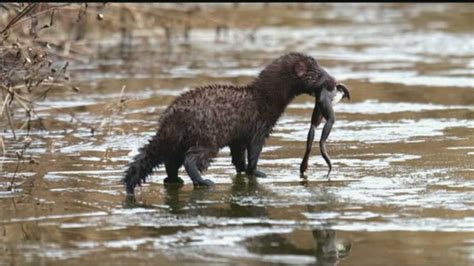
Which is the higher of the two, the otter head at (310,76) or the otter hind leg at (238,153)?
the otter head at (310,76)

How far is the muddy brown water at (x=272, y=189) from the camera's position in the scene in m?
7.10

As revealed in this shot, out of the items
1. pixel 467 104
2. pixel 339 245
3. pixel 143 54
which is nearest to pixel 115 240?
pixel 339 245

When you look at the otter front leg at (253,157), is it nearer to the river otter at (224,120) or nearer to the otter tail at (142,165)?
the river otter at (224,120)

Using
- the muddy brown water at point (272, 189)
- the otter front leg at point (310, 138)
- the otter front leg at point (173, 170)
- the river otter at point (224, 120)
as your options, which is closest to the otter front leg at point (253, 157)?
the river otter at point (224, 120)

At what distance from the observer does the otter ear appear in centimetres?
1005

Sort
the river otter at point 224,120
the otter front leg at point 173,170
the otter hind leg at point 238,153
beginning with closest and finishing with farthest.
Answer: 1. the river otter at point 224,120
2. the otter front leg at point 173,170
3. the otter hind leg at point 238,153

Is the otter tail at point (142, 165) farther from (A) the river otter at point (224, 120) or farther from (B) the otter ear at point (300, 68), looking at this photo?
(B) the otter ear at point (300, 68)

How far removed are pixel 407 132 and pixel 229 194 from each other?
361 cm

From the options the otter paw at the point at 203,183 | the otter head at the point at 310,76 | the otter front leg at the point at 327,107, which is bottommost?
the otter paw at the point at 203,183

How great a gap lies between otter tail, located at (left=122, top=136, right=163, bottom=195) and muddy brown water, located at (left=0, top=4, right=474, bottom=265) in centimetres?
12

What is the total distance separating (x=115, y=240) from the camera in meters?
7.36

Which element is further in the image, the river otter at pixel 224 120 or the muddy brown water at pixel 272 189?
the river otter at pixel 224 120

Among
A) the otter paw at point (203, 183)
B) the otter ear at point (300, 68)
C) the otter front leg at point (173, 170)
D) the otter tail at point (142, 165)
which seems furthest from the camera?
the otter ear at point (300, 68)

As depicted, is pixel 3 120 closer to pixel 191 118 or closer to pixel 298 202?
pixel 191 118
